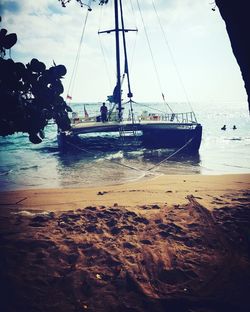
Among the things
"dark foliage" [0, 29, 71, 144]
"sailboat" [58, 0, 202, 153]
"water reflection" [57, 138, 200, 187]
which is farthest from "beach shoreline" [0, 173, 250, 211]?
"sailboat" [58, 0, 202, 153]

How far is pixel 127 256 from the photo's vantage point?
17.5ft

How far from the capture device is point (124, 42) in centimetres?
2492

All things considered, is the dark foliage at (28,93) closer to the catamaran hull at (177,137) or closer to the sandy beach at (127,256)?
the sandy beach at (127,256)

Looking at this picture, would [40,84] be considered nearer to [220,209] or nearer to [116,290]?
[116,290]

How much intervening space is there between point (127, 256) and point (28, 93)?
3.59 m

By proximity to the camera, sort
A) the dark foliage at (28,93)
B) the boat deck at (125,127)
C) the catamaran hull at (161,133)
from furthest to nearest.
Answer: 1. the catamaran hull at (161,133)
2. the boat deck at (125,127)
3. the dark foliage at (28,93)

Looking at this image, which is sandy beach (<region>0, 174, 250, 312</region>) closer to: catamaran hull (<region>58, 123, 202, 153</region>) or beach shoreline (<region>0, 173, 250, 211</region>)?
beach shoreline (<region>0, 173, 250, 211</region>)

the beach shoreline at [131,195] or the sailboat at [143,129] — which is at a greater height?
the sailboat at [143,129]

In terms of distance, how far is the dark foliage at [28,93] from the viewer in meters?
3.16

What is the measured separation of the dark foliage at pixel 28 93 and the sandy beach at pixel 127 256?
98.6 inches

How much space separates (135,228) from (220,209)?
2.74 metres

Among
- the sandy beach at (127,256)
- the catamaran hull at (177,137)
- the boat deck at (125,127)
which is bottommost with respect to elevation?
the sandy beach at (127,256)

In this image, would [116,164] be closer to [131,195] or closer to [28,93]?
[131,195]

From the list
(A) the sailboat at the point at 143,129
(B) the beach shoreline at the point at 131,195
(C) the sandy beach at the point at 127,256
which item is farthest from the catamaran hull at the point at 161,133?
(C) the sandy beach at the point at 127,256
